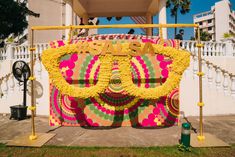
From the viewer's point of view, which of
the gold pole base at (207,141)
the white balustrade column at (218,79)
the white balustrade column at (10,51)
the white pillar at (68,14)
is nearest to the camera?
the gold pole base at (207,141)

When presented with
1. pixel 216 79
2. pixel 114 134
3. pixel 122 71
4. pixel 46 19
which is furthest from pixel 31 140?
pixel 46 19

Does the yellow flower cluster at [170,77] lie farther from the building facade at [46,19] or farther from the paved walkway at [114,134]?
the building facade at [46,19]

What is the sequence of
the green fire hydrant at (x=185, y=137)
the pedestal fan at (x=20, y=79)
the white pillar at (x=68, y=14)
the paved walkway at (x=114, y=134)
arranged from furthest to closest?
the white pillar at (x=68, y=14) → the pedestal fan at (x=20, y=79) → the paved walkway at (x=114, y=134) → the green fire hydrant at (x=185, y=137)

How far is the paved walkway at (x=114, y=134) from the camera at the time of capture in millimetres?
6516

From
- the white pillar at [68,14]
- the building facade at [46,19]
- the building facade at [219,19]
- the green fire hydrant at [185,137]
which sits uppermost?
the building facade at [219,19]

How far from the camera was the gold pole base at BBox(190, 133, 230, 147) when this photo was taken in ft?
20.1

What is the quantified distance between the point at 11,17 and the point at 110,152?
14473 millimetres

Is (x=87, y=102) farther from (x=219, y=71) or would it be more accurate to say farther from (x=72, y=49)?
(x=219, y=71)

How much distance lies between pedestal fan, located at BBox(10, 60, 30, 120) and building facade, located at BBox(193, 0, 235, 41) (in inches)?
2819

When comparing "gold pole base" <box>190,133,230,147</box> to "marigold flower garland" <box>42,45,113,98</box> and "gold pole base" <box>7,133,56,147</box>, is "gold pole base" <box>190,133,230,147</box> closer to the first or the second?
"marigold flower garland" <box>42,45,113,98</box>

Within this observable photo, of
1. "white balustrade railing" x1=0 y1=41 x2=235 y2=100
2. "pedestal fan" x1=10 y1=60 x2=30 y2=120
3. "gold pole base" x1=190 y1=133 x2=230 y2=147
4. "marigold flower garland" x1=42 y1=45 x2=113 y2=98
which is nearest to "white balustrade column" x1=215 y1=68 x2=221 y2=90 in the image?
"white balustrade railing" x1=0 y1=41 x2=235 y2=100

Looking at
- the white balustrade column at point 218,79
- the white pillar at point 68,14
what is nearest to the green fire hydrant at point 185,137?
the white balustrade column at point 218,79

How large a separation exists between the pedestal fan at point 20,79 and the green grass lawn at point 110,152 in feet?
12.3

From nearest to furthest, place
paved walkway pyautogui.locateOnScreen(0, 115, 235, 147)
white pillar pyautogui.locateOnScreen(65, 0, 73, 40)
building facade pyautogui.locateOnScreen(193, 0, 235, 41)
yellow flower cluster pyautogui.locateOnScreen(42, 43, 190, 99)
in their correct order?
yellow flower cluster pyautogui.locateOnScreen(42, 43, 190, 99)
paved walkway pyautogui.locateOnScreen(0, 115, 235, 147)
white pillar pyautogui.locateOnScreen(65, 0, 73, 40)
building facade pyautogui.locateOnScreen(193, 0, 235, 41)
